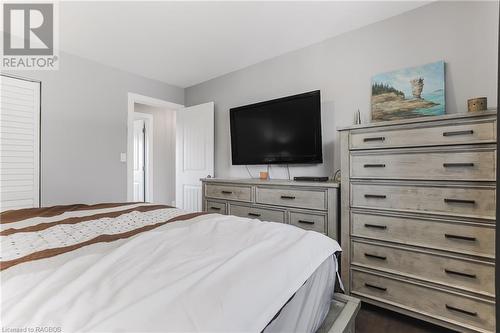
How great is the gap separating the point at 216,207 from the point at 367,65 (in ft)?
7.15

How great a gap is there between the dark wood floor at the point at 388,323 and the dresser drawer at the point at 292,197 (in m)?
0.86

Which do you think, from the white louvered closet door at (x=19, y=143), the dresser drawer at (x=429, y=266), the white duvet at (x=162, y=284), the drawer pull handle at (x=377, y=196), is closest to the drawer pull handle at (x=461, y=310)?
the dresser drawer at (x=429, y=266)

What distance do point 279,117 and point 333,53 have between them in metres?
0.85

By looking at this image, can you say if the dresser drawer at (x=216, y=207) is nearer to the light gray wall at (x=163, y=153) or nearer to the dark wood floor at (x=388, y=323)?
the dark wood floor at (x=388, y=323)

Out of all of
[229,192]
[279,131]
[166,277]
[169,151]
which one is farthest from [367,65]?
[169,151]

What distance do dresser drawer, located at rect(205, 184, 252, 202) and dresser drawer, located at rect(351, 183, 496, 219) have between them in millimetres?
1077

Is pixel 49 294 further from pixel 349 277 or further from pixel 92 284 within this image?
pixel 349 277

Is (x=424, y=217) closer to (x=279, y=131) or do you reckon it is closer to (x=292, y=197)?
(x=292, y=197)

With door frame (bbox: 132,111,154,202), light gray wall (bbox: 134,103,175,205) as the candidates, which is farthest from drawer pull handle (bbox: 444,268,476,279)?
door frame (bbox: 132,111,154,202)

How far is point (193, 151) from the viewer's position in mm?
3775

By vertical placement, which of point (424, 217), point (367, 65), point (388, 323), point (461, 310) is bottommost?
point (388, 323)

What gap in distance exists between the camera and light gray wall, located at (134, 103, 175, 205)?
470 centimetres

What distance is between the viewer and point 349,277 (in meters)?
1.90

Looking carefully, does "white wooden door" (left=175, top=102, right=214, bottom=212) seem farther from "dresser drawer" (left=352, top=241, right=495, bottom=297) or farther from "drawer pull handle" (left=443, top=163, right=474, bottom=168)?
"drawer pull handle" (left=443, top=163, right=474, bottom=168)
